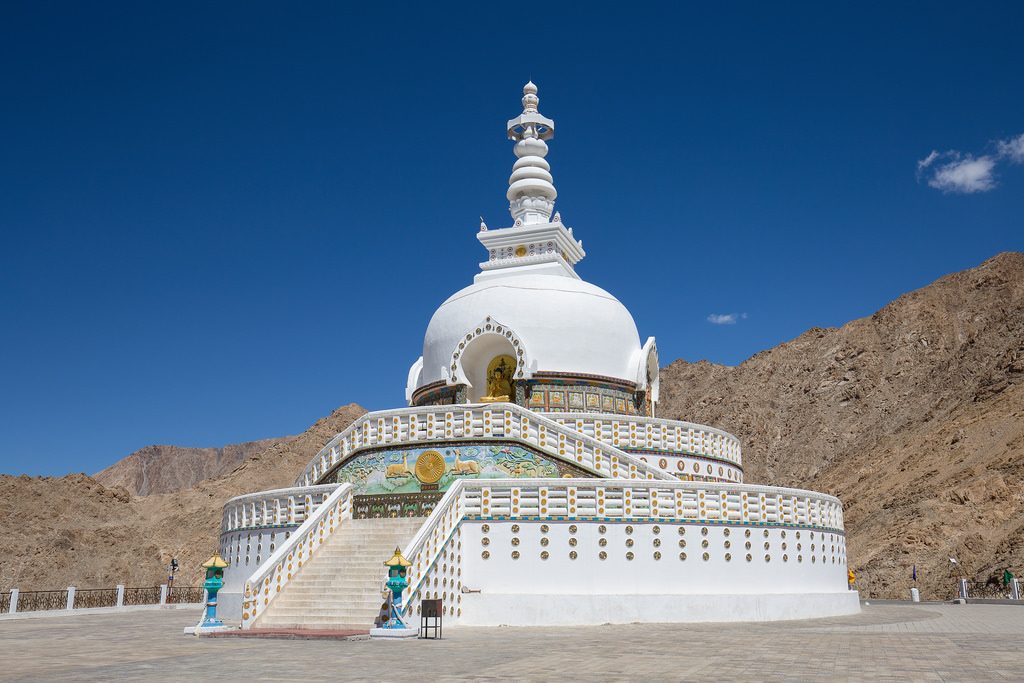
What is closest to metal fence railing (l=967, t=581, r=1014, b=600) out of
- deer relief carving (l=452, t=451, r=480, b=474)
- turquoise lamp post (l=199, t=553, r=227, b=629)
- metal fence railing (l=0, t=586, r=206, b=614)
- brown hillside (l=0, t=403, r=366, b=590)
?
deer relief carving (l=452, t=451, r=480, b=474)

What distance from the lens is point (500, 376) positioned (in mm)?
28172

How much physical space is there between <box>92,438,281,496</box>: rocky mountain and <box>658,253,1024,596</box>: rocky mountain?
302 feet

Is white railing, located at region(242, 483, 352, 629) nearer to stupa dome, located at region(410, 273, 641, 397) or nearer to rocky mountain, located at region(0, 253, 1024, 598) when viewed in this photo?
stupa dome, located at region(410, 273, 641, 397)

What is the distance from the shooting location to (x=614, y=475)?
21.1m

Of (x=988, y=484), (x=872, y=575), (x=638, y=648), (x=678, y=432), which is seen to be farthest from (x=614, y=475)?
(x=988, y=484)

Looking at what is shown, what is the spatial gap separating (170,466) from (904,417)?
126m

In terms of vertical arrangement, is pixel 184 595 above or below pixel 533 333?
below

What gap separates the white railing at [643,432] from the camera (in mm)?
24703

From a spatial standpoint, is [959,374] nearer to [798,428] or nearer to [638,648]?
[798,428]

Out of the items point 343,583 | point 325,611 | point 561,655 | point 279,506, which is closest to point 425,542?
point 343,583

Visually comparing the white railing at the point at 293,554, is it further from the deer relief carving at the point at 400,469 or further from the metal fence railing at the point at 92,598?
the metal fence railing at the point at 92,598

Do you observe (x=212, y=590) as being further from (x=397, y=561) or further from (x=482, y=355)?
(x=482, y=355)

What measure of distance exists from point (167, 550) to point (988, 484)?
4967 cm

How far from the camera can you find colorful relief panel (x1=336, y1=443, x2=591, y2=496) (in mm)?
20859
